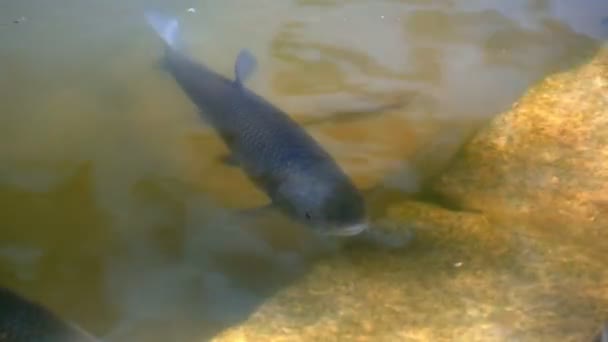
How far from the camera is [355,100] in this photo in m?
3.11

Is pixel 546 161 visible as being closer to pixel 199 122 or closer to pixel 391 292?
pixel 391 292

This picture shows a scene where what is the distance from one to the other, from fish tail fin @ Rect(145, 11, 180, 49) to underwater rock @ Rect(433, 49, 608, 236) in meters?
1.55

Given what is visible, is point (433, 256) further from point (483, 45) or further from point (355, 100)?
point (483, 45)

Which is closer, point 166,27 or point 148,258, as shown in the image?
point 148,258

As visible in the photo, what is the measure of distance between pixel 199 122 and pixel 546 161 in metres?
1.44

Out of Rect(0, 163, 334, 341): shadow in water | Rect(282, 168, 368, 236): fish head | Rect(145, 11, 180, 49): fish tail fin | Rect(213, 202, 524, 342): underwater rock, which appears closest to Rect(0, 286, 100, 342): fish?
Rect(0, 163, 334, 341): shadow in water

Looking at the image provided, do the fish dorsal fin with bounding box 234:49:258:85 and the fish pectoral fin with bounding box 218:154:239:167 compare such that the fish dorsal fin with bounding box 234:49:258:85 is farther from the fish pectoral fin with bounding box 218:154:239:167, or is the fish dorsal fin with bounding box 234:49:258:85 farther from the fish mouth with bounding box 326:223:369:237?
the fish mouth with bounding box 326:223:369:237

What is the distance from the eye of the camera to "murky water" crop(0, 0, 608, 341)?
2.43 metres

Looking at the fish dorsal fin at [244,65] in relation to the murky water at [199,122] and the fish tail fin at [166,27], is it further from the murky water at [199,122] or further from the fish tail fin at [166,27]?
the fish tail fin at [166,27]

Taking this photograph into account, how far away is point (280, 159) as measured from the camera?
2348mm

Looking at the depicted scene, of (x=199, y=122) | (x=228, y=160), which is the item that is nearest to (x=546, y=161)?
(x=228, y=160)

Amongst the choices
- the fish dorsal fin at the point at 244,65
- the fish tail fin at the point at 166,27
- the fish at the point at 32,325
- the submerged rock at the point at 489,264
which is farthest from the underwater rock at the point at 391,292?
the fish tail fin at the point at 166,27

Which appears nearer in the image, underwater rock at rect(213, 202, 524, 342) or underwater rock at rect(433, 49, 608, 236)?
underwater rock at rect(213, 202, 524, 342)

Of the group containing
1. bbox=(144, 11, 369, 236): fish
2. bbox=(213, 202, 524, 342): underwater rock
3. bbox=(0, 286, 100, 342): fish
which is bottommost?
bbox=(0, 286, 100, 342): fish
